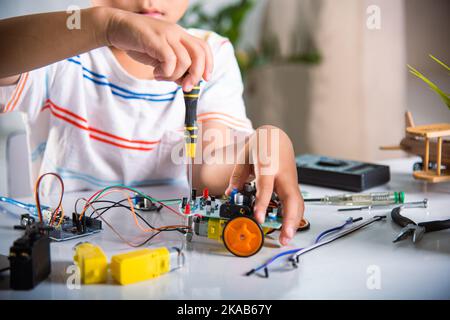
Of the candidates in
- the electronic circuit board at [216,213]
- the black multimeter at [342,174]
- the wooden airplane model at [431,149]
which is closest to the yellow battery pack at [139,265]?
the electronic circuit board at [216,213]

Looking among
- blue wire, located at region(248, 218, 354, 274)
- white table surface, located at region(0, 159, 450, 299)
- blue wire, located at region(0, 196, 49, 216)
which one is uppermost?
blue wire, located at region(0, 196, 49, 216)

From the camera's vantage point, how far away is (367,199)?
904 mm

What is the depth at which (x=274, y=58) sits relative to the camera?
2.61 m

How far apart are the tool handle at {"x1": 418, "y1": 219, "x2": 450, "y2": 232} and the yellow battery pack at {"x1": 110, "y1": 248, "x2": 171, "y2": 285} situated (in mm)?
389

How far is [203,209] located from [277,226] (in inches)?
4.2

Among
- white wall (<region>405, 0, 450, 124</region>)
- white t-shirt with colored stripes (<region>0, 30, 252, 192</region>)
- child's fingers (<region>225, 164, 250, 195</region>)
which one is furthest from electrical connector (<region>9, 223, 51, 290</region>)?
white wall (<region>405, 0, 450, 124</region>)

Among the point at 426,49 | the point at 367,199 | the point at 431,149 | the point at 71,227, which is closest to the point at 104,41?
the point at 71,227

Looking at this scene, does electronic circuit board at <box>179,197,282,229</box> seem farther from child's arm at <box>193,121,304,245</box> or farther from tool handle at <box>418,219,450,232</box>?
tool handle at <box>418,219,450,232</box>

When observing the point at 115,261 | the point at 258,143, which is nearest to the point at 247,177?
the point at 258,143

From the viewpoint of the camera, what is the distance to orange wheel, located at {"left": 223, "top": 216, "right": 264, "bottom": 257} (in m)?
0.64

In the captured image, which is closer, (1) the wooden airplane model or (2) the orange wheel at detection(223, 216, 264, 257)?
(2) the orange wheel at detection(223, 216, 264, 257)

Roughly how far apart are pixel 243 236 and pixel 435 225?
1.00 ft

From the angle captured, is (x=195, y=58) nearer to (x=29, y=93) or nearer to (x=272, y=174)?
(x=272, y=174)
